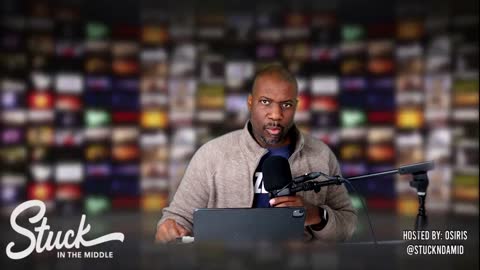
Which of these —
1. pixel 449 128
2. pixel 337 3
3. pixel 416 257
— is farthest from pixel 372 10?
pixel 416 257

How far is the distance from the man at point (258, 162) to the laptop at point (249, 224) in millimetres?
343

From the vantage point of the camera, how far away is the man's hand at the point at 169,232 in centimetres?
154

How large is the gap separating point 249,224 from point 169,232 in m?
0.35

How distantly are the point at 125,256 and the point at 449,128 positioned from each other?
14.8 feet

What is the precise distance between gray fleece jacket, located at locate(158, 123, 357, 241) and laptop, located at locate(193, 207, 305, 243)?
448 millimetres

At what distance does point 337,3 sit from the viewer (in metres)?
5.59

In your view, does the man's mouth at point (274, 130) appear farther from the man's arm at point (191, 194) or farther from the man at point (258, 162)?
the man's arm at point (191, 194)

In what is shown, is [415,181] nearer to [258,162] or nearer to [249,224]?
[249,224]

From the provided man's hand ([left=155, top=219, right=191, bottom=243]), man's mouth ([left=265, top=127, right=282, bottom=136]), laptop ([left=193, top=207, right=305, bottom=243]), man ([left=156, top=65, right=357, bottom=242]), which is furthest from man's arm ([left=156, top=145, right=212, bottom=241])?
laptop ([left=193, top=207, right=305, bottom=243])

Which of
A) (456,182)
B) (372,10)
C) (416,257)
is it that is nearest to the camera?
(416,257)

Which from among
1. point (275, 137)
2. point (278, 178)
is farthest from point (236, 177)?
point (278, 178)

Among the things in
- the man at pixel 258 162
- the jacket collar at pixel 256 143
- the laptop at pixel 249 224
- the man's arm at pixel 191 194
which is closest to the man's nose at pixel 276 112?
the man at pixel 258 162

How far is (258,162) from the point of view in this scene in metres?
1.77

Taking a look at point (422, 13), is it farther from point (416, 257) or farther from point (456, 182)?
point (416, 257)
